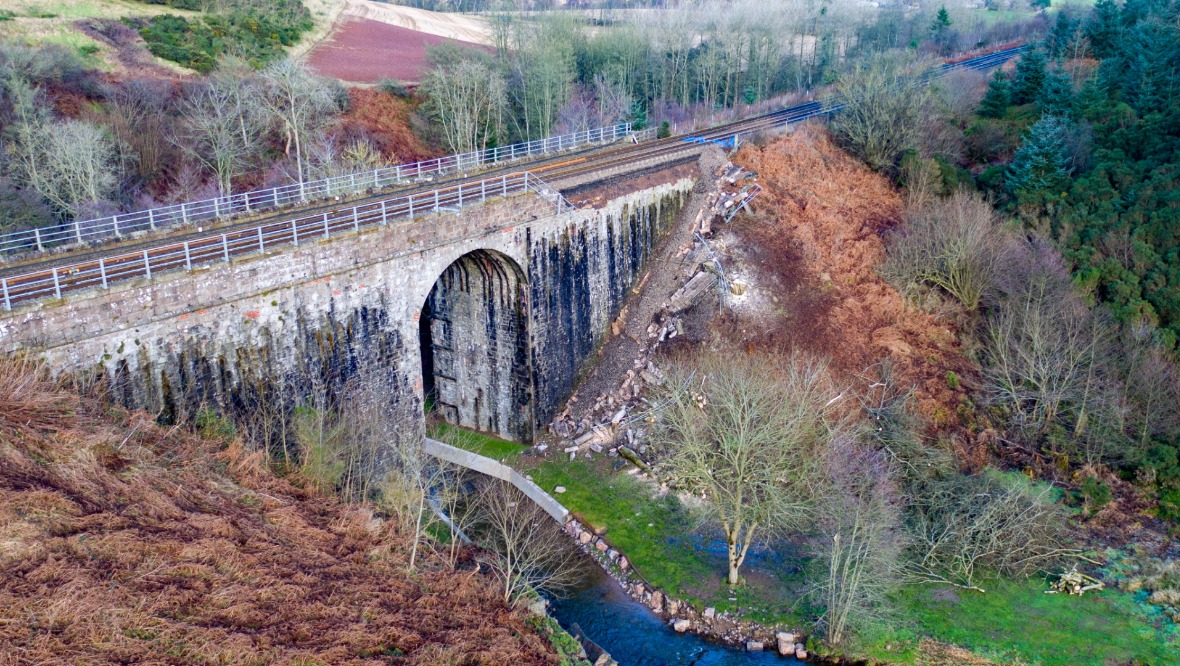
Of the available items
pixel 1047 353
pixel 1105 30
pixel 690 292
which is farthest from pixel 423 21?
pixel 1047 353

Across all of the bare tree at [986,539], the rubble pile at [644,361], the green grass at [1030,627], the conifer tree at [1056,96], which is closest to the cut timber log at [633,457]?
the rubble pile at [644,361]

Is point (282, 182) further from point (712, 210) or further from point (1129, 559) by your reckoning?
point (1129, 559)

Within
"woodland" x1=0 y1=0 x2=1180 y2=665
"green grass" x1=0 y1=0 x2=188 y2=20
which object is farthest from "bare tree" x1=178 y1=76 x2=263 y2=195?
"green grass" x1=0 y1=0 x2=188 y2=20

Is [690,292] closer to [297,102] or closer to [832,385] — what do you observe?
[832,385]

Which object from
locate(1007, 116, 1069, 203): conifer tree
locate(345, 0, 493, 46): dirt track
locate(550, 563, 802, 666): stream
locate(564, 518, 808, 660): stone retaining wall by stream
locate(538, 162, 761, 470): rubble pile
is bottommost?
locate(550, 563, 802, 666): stream

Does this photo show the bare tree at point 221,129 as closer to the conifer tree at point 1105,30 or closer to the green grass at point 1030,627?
the green grass at point 1030,627

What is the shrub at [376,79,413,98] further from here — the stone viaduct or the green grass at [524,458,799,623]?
the green grass at [524,458,799,623]
